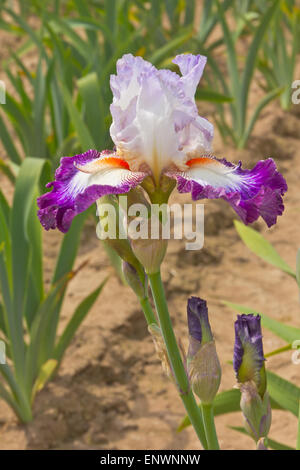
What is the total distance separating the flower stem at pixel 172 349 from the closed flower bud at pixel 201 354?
14 millimetres

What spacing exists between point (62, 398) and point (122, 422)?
14cm

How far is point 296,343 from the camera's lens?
0.91 metres

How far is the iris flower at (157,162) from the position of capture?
568 mm

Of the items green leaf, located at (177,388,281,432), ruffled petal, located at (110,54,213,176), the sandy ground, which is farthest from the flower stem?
the sandy ground

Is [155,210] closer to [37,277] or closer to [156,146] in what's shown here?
[156,146]

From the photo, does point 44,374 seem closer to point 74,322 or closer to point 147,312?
point 74,322

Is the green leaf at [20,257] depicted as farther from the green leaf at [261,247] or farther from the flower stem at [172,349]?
the flower stem at [172,349]

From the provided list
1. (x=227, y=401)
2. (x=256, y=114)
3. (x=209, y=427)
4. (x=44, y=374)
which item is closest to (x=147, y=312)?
(x=209, y=427)

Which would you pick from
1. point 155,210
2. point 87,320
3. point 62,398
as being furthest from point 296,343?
point 87,320

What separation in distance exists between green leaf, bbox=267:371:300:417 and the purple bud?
41 cm

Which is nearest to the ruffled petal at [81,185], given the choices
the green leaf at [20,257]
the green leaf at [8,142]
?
the green leaf at [20,257]

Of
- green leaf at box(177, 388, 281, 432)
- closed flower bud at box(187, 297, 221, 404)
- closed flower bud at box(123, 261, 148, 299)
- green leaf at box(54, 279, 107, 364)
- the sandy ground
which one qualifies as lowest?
the sandy ground

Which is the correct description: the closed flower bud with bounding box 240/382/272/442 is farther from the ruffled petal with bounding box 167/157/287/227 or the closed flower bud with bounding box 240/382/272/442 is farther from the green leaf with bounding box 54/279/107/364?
the green leaf with bounding box 54/279/107/364

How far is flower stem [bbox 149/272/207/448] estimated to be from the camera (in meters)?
0.63
